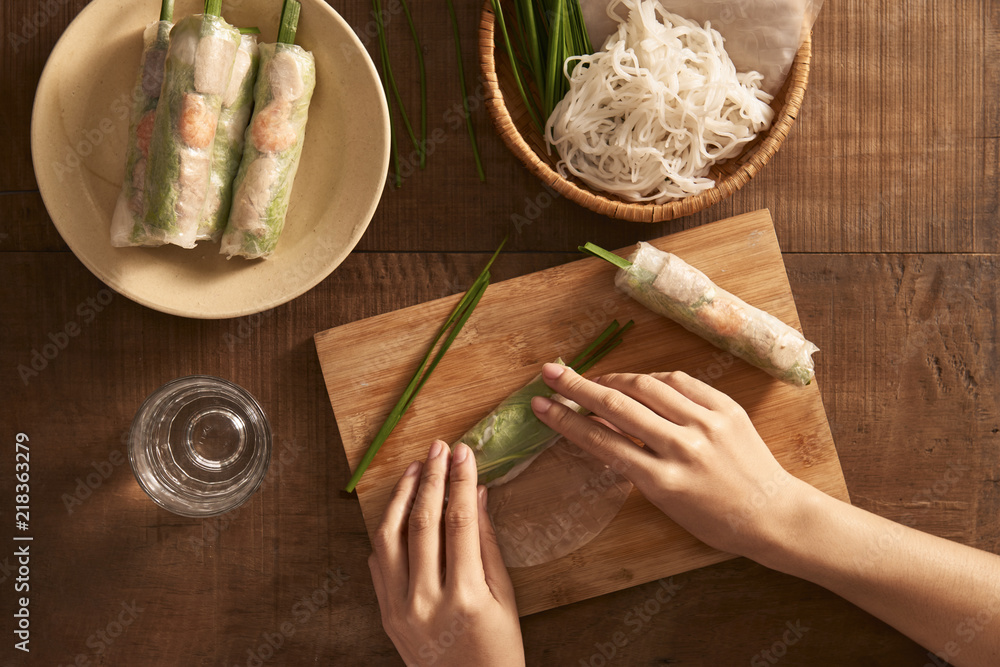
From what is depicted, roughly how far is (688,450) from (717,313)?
1.10 feet

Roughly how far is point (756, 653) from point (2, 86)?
8.17ft

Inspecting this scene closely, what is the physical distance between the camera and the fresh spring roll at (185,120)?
134 centimetres

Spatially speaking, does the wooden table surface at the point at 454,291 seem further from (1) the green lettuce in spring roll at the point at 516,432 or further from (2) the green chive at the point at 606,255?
(1) the green lettuce in spring roll at the point at 516,432

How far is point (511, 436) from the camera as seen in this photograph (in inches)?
61.3

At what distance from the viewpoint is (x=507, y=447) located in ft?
5.12

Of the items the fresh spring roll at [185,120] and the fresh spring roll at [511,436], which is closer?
the fresh spring roll at [185,120]

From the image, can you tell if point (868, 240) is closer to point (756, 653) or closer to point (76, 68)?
→ point (756, 653)

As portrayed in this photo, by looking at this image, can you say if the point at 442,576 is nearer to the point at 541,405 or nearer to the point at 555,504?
the point at 555,504

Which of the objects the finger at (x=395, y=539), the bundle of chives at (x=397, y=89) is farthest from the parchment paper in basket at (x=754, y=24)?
the finger at (x=395, y=539)

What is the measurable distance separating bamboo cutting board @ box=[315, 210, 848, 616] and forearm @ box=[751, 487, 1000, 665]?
13 centimetres

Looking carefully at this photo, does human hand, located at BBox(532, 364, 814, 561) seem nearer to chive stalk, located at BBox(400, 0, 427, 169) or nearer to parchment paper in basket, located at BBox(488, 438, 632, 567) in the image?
parchment paper in basket, located at BBox(488, 438, 632, 567)

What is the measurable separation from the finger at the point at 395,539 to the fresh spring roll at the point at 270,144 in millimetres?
678

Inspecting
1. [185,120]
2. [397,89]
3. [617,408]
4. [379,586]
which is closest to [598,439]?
[617,408]

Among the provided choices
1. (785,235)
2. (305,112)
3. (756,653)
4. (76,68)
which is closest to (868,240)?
(785,235)
